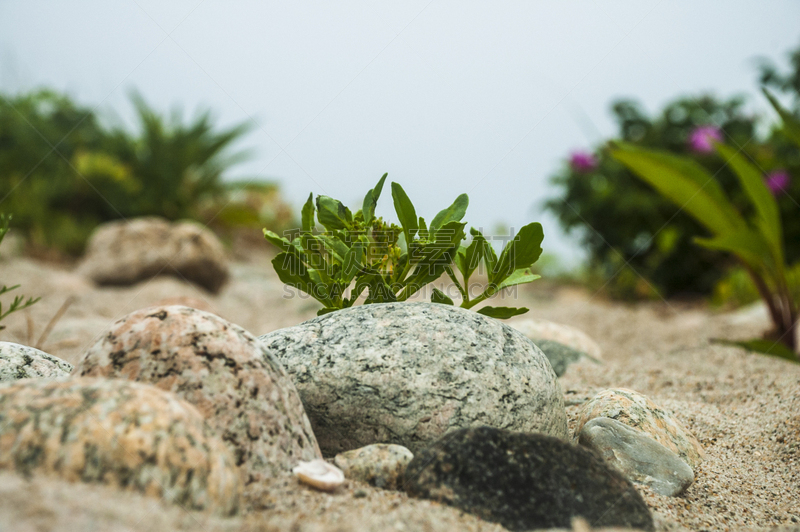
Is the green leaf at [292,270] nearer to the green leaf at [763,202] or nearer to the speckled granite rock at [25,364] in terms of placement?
the speckled granite rock at [25,364]

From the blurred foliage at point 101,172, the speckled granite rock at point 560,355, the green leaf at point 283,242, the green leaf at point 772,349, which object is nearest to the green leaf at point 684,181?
the green leaf at point 772,349

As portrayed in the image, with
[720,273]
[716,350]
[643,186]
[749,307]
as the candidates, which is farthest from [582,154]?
[716,350]

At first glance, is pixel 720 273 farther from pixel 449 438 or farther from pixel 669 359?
pixel 449 438

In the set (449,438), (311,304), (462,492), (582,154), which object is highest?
(582,154)

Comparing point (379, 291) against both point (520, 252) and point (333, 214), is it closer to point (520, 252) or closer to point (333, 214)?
point (333, 214)

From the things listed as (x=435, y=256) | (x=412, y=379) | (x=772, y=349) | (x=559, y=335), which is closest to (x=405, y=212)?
(x=435, y=256)
